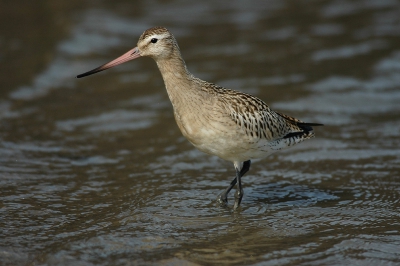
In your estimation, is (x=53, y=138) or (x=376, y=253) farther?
(x=53, y=138)

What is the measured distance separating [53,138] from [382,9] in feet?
Result: 33.9

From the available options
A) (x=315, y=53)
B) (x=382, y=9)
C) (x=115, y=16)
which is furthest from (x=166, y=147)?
(x=382, y=9)

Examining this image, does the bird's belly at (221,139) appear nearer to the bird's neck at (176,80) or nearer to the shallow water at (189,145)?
the bird's neck at (176,80)

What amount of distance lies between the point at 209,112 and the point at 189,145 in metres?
2.84

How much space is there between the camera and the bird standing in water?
6684 mm

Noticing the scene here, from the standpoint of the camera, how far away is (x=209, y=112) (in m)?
6.69

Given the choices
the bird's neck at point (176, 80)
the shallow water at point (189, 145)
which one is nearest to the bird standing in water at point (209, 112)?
the bird's neck at point (176, 80)

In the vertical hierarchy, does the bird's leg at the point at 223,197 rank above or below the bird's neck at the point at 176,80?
below

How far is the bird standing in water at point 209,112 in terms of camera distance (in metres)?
6.68

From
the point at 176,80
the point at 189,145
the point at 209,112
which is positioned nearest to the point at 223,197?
the point at 209,112

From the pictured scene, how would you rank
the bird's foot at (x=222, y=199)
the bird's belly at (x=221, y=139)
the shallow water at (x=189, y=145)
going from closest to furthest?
the shallow water at (x=189, y=145) → the bird's belly at (x=221, y=139) → the bird's foot at (x=222, y=199)

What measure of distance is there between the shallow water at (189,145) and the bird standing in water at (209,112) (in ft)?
2.34

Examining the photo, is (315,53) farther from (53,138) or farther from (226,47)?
(53,138)

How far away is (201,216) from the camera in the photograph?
6.80m
